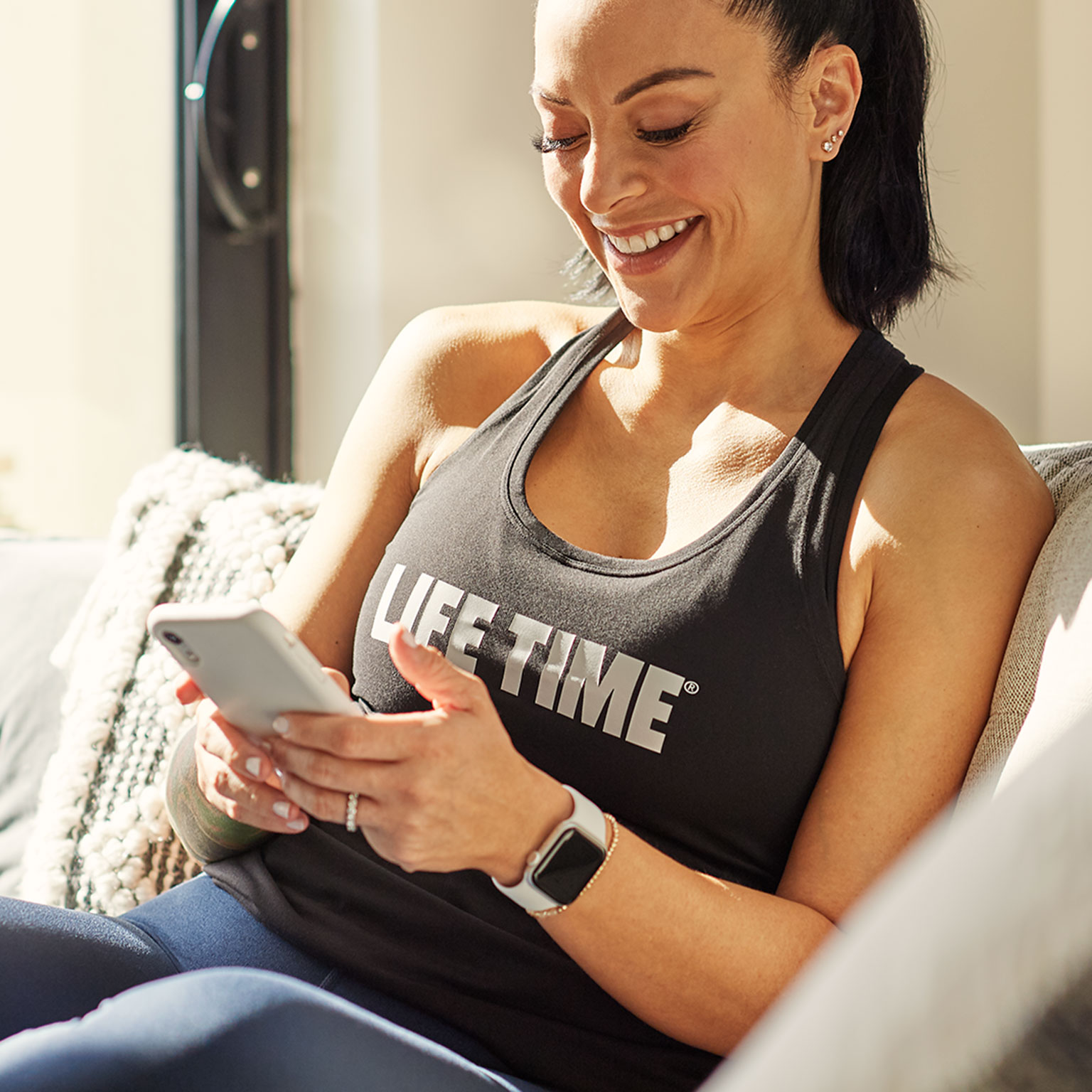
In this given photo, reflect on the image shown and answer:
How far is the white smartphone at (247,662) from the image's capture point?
0.68 m

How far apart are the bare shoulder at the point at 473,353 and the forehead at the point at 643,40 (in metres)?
0.27

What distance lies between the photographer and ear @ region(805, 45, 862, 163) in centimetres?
99

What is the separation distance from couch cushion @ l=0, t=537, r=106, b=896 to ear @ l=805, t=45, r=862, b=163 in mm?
978

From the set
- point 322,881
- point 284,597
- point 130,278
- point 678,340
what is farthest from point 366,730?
point 130,278

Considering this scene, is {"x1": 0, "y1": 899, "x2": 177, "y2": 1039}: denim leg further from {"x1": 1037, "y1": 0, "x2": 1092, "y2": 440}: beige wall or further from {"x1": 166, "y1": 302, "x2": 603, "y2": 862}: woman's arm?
{"x1": 1037, "y1": 0, "x2": 1092, "y2": 440}: beige wall

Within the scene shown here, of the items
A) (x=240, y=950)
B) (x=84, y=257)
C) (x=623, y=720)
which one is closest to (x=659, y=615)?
(x=623, y=720)

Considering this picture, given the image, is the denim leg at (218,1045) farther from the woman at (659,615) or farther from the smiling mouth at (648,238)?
the smiling mouth at (648,238)

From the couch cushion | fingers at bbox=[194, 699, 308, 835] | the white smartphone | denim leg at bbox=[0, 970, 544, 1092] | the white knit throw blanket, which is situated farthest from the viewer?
the couch cushion

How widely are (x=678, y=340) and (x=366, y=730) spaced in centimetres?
51

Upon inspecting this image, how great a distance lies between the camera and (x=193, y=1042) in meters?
0.58

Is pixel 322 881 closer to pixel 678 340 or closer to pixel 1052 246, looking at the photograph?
pixel 678 340

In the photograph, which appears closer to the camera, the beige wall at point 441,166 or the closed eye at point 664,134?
the closed eye at point 664,134

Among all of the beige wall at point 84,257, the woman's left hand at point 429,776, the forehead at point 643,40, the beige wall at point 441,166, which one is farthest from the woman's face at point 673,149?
the beige wall at point 84,257

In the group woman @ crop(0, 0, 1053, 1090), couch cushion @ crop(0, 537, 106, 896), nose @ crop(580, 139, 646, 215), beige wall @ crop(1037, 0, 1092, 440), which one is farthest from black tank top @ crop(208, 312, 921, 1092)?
beige wall @ crop(1037, 0, 1092, 440)
